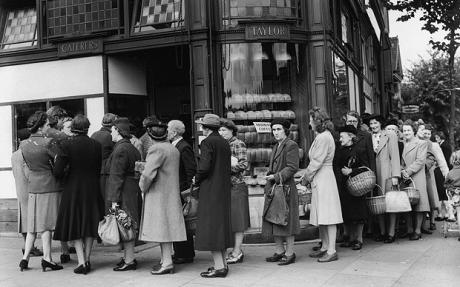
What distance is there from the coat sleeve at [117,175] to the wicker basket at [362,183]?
11.3ft

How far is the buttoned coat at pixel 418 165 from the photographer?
30.6 feet

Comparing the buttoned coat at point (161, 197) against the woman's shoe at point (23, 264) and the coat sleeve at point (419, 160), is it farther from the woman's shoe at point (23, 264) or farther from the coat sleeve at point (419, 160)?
the coat sleeve at point (419, 160)

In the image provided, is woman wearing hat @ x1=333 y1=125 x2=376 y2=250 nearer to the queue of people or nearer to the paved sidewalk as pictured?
the queue of people

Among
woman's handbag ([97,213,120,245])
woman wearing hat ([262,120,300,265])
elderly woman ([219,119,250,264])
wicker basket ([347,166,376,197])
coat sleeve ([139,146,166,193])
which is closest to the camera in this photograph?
coat sleeve ([139,146,166,193])

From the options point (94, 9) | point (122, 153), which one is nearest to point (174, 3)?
point (94, 9)

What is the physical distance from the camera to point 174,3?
11234 mm

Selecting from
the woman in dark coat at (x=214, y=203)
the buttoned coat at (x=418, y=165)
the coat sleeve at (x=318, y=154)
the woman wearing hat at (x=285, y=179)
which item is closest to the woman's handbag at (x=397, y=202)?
the buttoned coat at (x=418, y=165)

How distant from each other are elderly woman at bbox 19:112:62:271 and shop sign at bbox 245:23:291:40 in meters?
4.85

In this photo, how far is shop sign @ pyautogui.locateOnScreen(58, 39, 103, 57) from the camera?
1177 centimetres

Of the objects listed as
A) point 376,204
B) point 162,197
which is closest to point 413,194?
point 376,204

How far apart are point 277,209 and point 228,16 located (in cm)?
498

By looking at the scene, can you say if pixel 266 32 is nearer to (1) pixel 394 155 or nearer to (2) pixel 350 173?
(1) pixel 394 155

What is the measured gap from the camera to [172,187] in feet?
23.0

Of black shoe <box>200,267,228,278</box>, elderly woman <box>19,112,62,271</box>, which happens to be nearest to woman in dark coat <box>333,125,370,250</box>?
black shoe <box>200,267,228,278</box>
